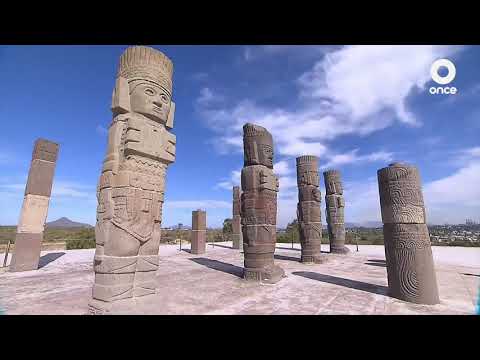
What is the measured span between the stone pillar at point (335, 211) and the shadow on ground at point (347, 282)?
6735 millimetres

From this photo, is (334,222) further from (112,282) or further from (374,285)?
(112,282)

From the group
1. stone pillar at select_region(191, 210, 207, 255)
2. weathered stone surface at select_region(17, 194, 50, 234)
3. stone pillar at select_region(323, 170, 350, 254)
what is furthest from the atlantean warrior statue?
stone pillar at select_region(323, 170, 350, 254)

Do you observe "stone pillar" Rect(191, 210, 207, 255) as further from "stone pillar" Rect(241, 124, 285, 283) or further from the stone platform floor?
"stone pillar" Rect(241, 124, 285, 283)

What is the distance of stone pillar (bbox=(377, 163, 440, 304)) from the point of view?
17.8ft

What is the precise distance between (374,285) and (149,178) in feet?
21.0

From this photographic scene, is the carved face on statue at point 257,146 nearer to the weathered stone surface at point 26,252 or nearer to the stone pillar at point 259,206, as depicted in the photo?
the stone pillar at point 259,206

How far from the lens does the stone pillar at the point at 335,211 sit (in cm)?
1505

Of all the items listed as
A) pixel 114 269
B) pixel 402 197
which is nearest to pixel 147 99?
pixel 114 269

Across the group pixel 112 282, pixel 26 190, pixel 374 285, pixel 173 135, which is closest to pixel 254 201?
pixel 173 135

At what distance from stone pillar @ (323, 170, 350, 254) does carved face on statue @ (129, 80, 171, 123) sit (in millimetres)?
12412

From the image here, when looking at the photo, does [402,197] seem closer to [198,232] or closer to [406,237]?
[406,237]

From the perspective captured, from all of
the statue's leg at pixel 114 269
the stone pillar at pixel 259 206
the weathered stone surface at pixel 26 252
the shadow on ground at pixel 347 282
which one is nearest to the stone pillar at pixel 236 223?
the shadow on ground at pixel 347 282

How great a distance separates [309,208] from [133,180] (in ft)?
28.8

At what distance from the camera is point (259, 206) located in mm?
8070
